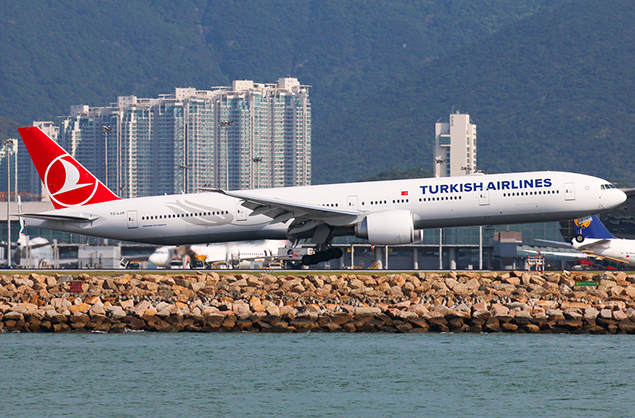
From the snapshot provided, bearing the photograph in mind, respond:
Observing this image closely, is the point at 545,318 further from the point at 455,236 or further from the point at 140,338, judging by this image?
the point at 455,236

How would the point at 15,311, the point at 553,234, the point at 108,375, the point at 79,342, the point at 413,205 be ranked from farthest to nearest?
1. the point at 553,234
2. the point at 413,205
3. the point at 15,311
4. the point at 79,342
5. the point at 108,375

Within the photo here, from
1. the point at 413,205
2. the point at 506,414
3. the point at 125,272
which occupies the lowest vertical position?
the point at 506,414

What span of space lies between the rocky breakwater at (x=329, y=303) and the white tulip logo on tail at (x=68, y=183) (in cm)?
759

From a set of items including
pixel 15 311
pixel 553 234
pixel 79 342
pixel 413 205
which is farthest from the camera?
pixel 553 234

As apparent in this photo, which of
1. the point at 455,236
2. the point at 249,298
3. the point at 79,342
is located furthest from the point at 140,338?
the point at 455,236

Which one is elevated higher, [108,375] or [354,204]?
[354,204]

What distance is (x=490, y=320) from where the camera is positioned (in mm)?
37656

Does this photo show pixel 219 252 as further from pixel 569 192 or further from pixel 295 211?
pixel 569 192

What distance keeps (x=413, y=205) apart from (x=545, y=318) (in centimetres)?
975

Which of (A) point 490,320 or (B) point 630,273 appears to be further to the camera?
(B) point 630,273

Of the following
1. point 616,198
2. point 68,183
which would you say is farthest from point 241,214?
point 616,198

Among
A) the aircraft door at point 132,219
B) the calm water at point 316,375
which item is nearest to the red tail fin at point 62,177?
the aircraft door at point 132,219

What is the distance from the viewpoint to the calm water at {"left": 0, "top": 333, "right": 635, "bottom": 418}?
89.8 feet

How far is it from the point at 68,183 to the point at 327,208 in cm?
1536
